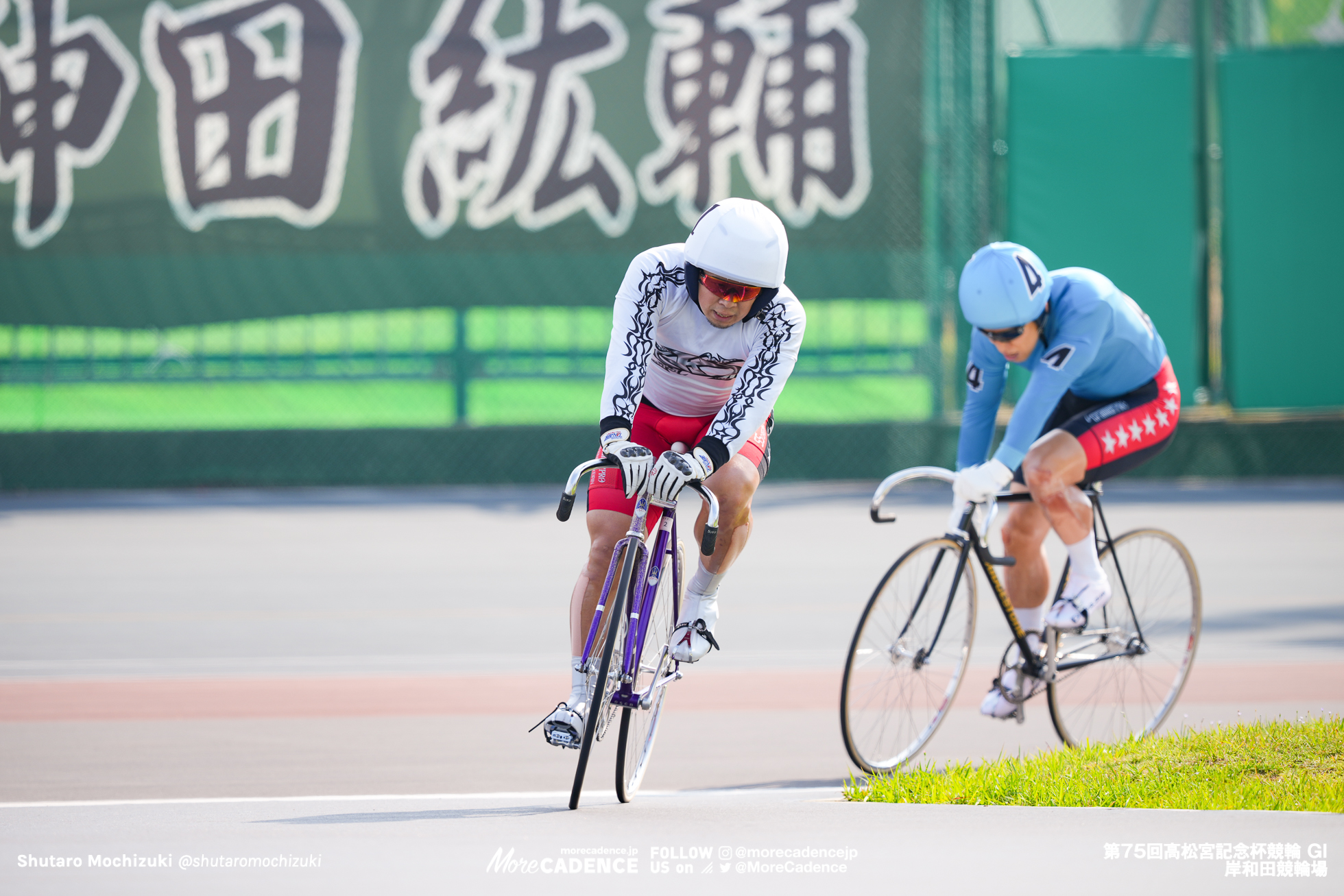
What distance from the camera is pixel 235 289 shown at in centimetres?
1466

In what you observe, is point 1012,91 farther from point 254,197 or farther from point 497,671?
point 497,671

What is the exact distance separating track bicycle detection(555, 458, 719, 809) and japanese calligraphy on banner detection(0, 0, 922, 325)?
32.9ft

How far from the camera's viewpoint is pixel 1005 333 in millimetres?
5562

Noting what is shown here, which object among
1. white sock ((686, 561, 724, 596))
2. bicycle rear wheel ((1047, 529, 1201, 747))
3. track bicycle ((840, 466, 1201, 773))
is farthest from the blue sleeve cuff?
white sock ((686, 561, 724, 596))

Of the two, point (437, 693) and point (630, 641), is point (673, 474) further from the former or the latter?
point (437, 693)

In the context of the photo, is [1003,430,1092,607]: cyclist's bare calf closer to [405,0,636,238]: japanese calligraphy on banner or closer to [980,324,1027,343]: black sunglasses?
[980,324,1027,343]: black sunglasses

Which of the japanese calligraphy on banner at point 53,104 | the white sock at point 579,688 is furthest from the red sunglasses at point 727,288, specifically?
the japanese calligraphy on banner at point 53,104

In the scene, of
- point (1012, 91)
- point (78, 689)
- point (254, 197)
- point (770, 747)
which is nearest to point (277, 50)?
point (254, 197)

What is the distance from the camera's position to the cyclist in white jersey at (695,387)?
15.7ft

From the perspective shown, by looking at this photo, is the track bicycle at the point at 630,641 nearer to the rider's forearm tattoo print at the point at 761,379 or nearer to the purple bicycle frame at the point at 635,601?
the purple bicycle frame at the point at 635,601

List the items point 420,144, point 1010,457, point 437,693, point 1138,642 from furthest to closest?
point 420,144 → point 437,693 → point 1138,642 → point 1010,457

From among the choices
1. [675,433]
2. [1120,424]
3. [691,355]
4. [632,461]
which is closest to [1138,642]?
[1120,424]

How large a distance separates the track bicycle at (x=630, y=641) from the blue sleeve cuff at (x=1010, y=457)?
114 centimetres

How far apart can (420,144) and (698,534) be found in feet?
33.1
